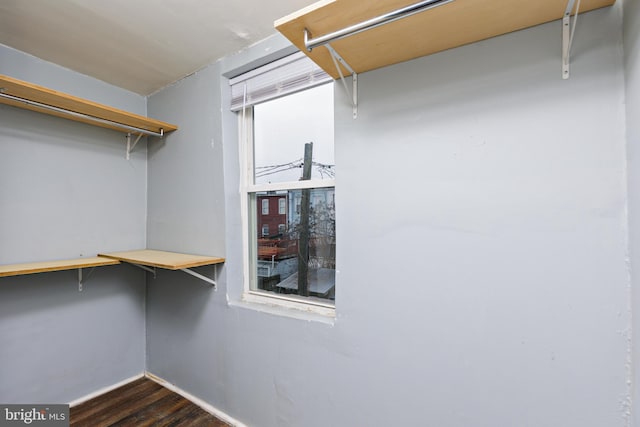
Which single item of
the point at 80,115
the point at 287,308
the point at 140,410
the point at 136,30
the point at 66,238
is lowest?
the point at 140,410

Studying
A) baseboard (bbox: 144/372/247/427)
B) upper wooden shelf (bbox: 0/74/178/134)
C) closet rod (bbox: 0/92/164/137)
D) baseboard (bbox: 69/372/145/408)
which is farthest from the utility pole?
baseboard (bbox: 69/372/145/408)

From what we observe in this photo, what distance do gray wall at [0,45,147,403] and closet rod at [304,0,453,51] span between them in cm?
191

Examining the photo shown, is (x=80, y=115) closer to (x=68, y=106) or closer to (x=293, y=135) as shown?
(x=68, y=106)

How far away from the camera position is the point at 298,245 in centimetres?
167

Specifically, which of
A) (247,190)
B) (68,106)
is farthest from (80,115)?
(247,190)

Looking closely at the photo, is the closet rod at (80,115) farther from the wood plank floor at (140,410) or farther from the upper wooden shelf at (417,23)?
the wood plank floor at (140,410)

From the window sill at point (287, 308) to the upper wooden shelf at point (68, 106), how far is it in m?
Result: 1.32

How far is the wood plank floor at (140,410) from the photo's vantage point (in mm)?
1723

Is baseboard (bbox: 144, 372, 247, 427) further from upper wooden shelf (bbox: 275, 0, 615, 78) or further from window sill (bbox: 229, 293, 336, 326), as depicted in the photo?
upper wooden shelf (bbox: 275, 0, 615, 78)

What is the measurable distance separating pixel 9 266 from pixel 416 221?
223cm

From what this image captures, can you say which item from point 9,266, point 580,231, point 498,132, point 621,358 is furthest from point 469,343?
point 9,266

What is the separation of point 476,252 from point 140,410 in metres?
2.23

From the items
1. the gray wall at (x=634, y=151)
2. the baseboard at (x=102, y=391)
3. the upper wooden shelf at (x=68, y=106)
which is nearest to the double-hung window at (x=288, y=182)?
the upper wooden shelf at (x=68, y=106)

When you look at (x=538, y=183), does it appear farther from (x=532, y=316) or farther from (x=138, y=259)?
(x=138, y=259)
